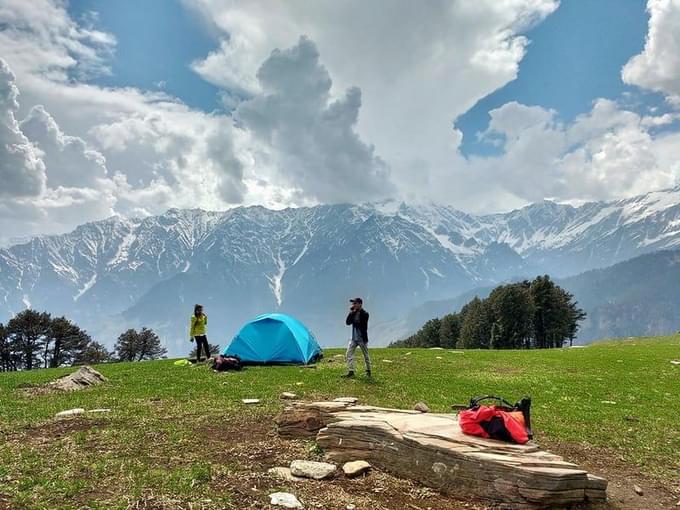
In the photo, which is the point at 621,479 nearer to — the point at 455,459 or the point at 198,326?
the point at 455,459

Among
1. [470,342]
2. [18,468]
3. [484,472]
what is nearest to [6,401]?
[18,468]

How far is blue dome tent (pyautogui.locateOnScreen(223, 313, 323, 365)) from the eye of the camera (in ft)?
101

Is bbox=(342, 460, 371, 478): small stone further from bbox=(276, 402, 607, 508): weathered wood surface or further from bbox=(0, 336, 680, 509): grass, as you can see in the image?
bbox=(0, 336, 680, 509): grass

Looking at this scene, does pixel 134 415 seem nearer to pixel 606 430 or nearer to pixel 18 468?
pixel 18 468

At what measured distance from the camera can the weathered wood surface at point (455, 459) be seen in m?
9.28

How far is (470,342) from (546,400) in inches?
3687

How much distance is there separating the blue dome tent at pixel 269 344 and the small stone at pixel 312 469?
771 inches

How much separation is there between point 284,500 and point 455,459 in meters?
3.62

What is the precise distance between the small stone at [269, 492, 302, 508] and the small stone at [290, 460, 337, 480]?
1.14 m

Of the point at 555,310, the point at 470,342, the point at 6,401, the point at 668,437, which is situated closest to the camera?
the point at 668,437

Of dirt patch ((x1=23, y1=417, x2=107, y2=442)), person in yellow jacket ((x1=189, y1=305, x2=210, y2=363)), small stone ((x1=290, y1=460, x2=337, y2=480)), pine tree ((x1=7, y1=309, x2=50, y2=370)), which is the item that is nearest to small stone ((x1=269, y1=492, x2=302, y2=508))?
small stone ((x1=290, y1=460, x2=337, y2=480))

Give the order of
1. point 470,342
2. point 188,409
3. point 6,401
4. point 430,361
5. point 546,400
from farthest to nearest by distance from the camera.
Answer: point 470,342, point 430,361, point 546,400, point 6,401, point 188,409

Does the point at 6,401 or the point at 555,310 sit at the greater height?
the point at 555,310

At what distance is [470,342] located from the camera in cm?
11081
